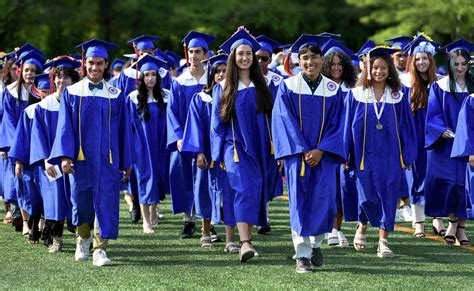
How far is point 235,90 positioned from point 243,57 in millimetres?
306

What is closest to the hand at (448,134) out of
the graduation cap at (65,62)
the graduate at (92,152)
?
the graduate at (92,152)

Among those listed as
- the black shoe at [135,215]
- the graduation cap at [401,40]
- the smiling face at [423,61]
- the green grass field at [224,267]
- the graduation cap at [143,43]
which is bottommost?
the green grass field at [224,267]

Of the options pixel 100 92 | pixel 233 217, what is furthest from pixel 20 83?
pixel 233 217

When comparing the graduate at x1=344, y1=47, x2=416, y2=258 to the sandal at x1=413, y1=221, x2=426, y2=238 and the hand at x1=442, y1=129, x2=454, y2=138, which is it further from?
the sandal at x1=413, y1=221, x2=426, y2=238

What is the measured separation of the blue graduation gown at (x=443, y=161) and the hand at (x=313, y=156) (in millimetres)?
2172

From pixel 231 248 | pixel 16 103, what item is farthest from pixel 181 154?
pixel 16 103

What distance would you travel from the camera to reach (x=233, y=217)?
9516mm

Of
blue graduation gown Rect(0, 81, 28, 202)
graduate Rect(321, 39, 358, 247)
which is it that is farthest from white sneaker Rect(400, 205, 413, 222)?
blue graduation gown Rect(0, 81, 28, 202)

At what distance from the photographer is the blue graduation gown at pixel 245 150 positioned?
9.12 metres

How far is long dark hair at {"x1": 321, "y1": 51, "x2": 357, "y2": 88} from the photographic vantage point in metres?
10.4

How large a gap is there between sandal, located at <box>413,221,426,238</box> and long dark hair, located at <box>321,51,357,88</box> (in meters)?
1.74

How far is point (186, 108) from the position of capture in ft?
35.7

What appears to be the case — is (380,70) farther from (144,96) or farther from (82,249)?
(144,96)

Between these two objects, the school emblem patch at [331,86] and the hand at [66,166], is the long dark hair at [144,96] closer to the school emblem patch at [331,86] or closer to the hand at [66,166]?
the hand at [66,166]
